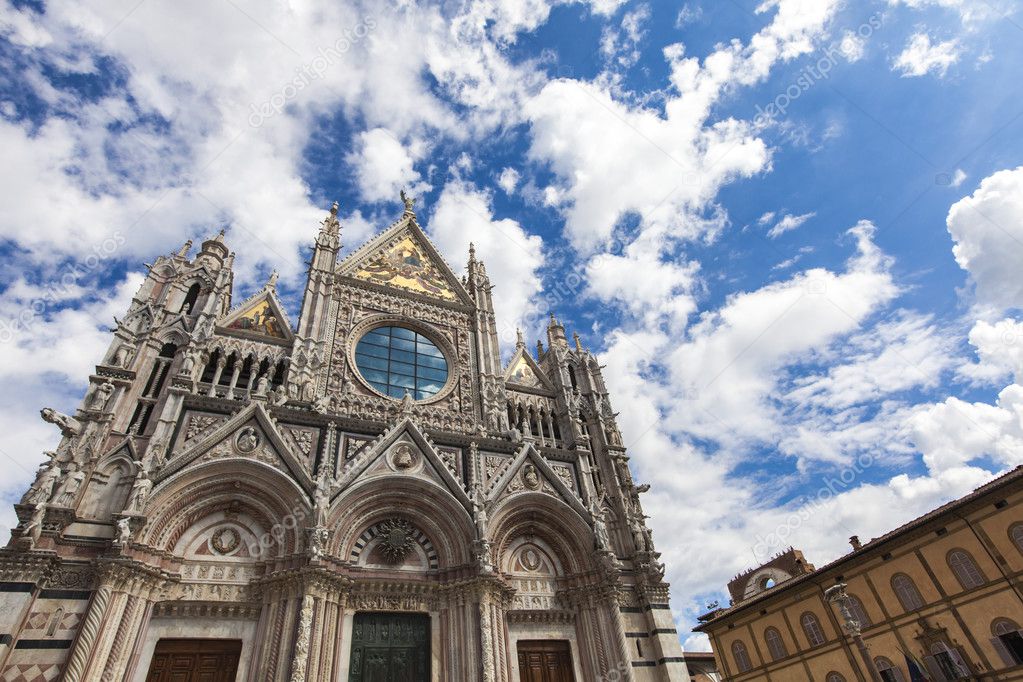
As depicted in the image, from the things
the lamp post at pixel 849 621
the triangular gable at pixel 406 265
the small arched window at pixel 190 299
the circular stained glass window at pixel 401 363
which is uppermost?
the triangular gable at pixel 406 265

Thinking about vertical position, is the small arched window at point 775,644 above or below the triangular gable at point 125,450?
below

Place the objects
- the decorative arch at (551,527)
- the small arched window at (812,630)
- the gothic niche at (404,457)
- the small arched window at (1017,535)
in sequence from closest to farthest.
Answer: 1. the gothic niche at (404,457)
2. the decorative arch at (551,527)
3. the small arched window at (1017,535)
4. the small arched window at (812,630)

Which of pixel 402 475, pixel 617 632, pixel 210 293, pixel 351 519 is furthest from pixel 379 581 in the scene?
pixel 210 293

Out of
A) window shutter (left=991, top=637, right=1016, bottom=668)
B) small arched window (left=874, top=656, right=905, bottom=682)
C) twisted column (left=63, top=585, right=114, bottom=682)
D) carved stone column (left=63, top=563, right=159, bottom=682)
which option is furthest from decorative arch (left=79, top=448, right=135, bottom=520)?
small arched window (left=874, top=656, right=905, bottom=682)

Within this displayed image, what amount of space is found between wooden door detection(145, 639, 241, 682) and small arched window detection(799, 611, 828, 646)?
24.9 m

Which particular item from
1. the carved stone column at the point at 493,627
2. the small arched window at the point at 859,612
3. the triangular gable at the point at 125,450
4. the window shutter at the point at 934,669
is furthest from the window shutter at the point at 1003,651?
the triangular gable at the point at 125,450

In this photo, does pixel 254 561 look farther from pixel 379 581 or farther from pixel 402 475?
pixel 402 475

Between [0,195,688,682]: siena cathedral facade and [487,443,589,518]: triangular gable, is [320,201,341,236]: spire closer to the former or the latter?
[0,195,688,682]: siena cathedral facade

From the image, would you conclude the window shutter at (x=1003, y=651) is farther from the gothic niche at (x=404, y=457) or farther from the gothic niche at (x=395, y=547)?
the gothic niche at (x=404, y=457)

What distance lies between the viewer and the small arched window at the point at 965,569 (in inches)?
788

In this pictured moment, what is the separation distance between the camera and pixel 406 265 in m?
23.9

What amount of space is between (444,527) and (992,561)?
1937cm

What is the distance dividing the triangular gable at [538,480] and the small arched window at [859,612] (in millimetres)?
14705

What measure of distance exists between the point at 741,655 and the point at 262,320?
29426 millimetres
